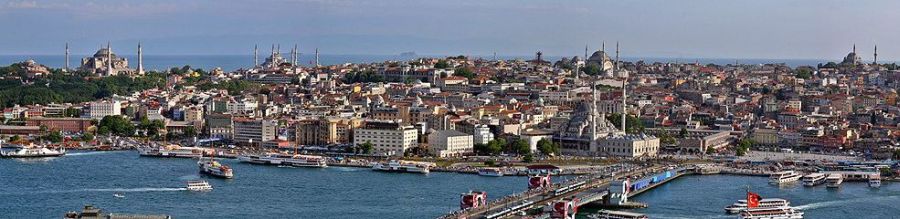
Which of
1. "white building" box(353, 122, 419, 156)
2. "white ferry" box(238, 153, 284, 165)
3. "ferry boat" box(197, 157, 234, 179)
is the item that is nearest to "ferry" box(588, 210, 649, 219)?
"ferry boat" box(197, 157, 234, 179)

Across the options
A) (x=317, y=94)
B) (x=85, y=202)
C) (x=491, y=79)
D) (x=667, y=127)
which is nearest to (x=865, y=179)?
(x=667, y=127)

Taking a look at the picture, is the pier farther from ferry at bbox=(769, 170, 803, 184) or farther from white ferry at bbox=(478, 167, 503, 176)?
white ferry at bbox=(478, 167, 503, 176)

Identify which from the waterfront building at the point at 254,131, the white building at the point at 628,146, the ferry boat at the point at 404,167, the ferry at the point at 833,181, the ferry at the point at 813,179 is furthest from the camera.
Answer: the waterfront building at the point at 254,131

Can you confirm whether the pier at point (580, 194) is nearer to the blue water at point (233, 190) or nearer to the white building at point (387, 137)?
the blue water at point (233, 190)

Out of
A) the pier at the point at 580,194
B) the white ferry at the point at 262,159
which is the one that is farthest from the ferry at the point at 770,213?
the white ferry at the point at 262,159

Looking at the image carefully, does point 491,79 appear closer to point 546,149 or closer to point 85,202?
point 546,149

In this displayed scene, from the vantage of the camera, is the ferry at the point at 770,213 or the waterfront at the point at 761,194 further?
the waterfront at the point at 761,194
